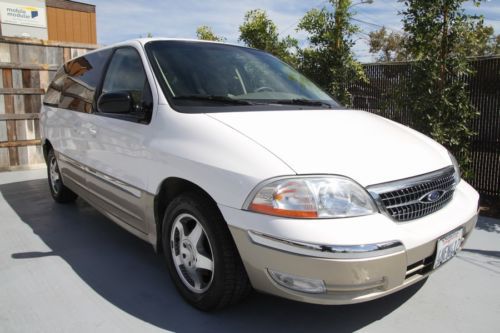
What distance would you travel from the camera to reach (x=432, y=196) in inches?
92.9

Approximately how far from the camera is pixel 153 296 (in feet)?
9.05

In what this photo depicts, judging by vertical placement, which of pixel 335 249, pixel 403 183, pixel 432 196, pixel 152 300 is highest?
pixel 403 183

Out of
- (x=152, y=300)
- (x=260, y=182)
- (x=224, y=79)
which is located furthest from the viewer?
(x=224, y=79)

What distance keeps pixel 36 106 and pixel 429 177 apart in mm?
6736

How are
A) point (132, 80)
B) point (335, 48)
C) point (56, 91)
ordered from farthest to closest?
point (335, 48) → point (56, 91) → point (132, 80)

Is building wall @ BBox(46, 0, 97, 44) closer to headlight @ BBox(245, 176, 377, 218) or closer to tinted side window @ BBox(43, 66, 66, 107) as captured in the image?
tinted side window @ BBox(43, 66, 66, 107)

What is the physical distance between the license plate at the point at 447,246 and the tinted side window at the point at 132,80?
6.36 feet

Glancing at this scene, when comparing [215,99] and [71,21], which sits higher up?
[71,21]

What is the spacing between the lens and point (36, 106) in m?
7.14

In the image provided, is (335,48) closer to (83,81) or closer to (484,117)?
(484,117)

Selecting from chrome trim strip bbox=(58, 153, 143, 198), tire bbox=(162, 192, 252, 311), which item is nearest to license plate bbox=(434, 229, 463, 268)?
tire bbox=(162, 192, 252, 311)

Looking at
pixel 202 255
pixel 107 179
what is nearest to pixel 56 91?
pixel 107 179

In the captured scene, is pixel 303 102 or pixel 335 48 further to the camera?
pixel 335 48

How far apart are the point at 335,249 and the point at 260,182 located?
1.56ft
